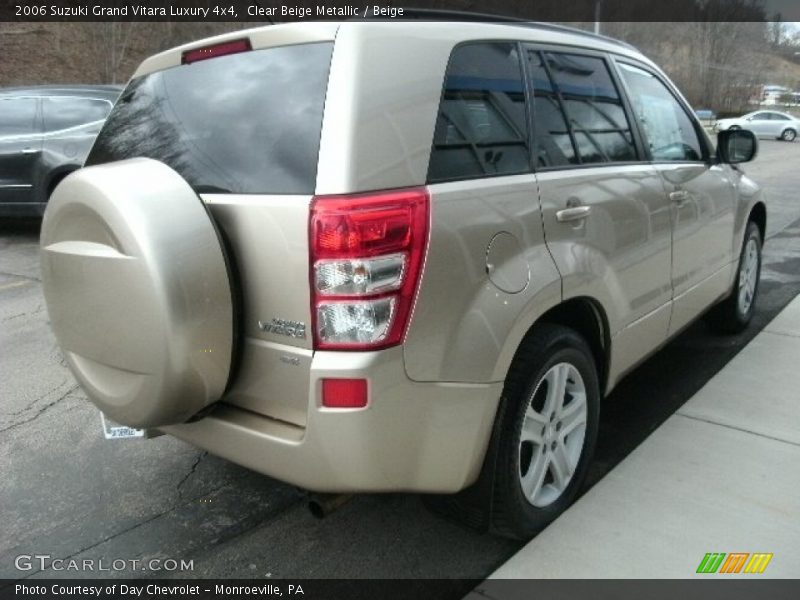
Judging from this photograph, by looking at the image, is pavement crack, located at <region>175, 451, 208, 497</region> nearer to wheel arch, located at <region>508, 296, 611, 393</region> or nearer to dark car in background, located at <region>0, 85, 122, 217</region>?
wheel arch, located at <region>508, 296, 611, 393</region>

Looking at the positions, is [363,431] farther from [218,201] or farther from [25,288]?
[25,288]

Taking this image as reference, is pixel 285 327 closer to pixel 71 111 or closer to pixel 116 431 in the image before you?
pixel 116 431

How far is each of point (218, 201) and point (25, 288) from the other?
5.29 metres

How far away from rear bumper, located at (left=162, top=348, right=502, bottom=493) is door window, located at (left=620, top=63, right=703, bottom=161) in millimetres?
1893

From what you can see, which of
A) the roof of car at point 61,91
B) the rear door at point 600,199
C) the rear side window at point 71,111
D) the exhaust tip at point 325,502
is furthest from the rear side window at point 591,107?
the roof of car at point 61,91

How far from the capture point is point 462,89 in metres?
2.36

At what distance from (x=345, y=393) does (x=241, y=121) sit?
38.6 inches

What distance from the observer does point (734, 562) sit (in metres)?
2.55

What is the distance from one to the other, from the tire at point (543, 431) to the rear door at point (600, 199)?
0.79ft

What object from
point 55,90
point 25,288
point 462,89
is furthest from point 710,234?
point 55,90

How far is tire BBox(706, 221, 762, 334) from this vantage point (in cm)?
472

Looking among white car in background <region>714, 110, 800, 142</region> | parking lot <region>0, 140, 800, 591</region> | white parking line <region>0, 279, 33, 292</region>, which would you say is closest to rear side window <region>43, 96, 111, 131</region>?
white parking line <region>0, 279, 33, 292</region>

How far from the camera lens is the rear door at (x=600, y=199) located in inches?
104

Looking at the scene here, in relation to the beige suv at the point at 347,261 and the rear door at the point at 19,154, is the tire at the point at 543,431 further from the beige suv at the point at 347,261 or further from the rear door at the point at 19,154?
the rear door at the point at 19,154
